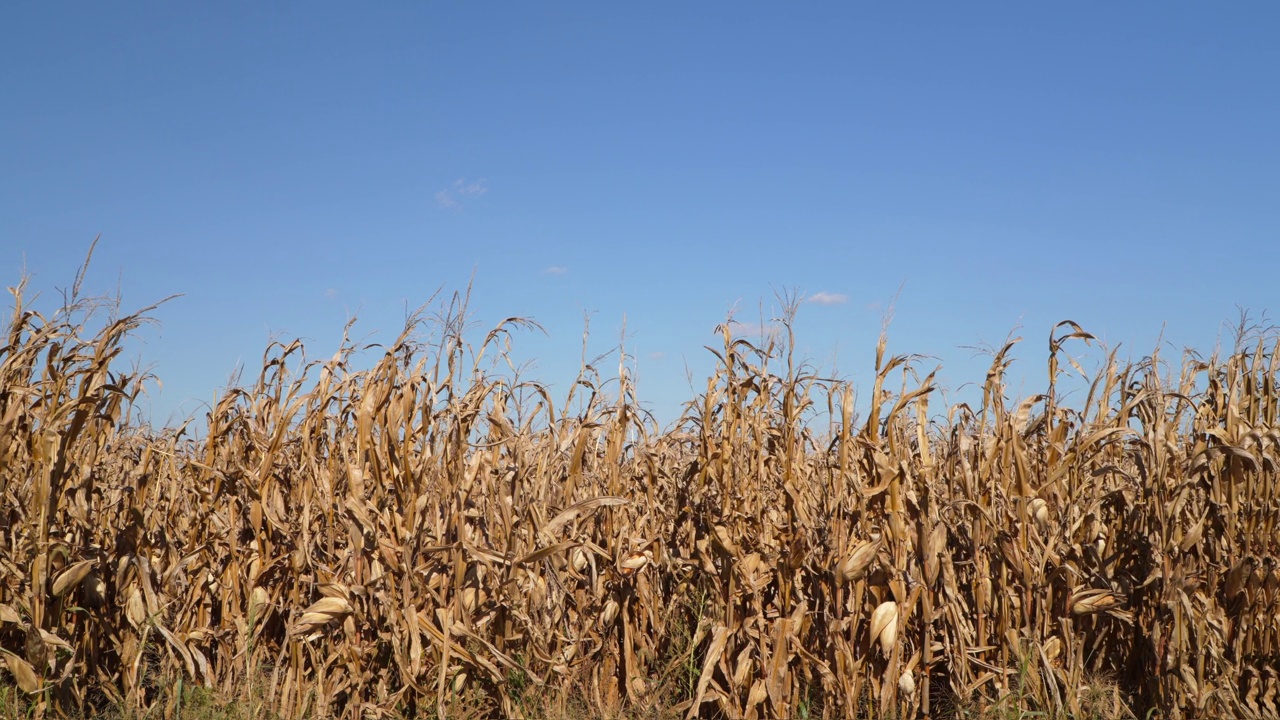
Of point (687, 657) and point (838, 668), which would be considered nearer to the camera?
point (838, 668)

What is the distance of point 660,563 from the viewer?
4.33 m

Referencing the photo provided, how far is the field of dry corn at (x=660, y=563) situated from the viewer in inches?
149

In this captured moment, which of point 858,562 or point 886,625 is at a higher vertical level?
point 858,562

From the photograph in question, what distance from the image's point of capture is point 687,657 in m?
4.12

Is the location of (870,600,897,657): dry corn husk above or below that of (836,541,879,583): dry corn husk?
below

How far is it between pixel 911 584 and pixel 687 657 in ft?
3.52

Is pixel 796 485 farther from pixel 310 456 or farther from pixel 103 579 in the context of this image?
pixel 103 579

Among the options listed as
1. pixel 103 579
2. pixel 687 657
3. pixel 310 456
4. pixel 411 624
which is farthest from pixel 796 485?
pixel 103 579

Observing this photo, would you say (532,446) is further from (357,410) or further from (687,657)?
(687,657)

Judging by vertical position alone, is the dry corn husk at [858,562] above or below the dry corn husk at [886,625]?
above

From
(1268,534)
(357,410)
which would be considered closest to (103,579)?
(357,410)

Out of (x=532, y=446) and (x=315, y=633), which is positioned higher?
(x=532, y=446)

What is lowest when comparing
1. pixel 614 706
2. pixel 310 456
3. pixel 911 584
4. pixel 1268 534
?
pixel 614 706

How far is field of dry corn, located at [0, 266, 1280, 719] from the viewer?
378 centimetres
